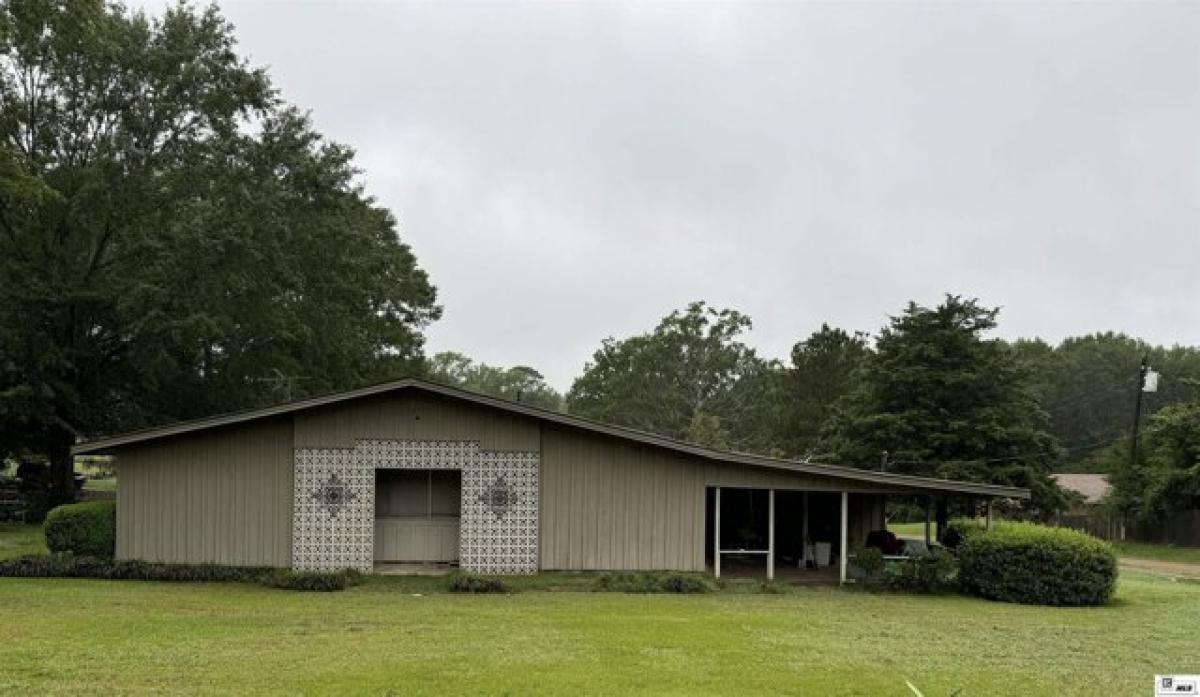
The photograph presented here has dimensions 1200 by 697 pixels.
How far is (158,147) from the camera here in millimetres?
27172

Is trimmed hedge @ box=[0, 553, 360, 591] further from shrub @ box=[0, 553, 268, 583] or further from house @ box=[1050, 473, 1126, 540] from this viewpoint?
house @ box=[1050, 473, 1126, 540]

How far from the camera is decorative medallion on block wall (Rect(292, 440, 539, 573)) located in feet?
59.8

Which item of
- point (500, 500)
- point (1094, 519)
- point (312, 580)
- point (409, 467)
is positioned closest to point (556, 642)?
point (312, 580)

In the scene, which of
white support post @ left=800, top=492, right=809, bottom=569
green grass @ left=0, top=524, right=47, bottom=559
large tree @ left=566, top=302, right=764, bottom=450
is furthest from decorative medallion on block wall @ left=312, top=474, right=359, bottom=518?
large tree @ left=566, top=302, right=764, bottom=450

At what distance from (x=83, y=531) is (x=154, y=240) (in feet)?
31.4

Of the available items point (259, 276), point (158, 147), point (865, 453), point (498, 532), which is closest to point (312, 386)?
point (259, 276)

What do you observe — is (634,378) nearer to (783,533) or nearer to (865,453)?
(865,453)

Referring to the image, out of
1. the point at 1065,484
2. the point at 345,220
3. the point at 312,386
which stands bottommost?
the point at 1065,484

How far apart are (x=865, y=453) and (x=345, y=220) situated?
20.1 metres

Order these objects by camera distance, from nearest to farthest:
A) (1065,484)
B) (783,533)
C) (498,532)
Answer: (498,532) < (783,533) < (1065,484)

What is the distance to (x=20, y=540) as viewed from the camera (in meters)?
23.6

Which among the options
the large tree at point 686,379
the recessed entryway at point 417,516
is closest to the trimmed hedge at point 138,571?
the recessed entryway at point 417,516

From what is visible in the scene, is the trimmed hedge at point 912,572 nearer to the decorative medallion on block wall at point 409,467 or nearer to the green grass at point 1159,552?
the decorative medallion on block wall at point 409,467

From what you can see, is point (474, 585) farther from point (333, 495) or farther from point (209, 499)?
point (209, 499)
